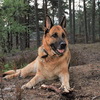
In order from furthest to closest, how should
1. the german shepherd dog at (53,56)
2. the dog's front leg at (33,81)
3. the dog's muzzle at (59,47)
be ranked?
the german shepherd dog at (53,56) < the dog's muzzle at (59,47) < the dog's front leg at (33,81)

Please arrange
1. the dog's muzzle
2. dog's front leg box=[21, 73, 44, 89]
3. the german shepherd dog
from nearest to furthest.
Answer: dog's front leg box=[21, 73, 44, 89], the dog's muzzle, the german shepherd dog

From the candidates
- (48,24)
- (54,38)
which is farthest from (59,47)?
(48,24)

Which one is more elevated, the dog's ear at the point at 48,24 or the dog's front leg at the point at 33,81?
the dog's ear at the point at 48,24

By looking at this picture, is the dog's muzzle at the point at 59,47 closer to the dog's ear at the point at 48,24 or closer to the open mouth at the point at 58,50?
the open mouth at the point at 58,50

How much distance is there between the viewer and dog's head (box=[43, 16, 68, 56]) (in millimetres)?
Answer: 4941

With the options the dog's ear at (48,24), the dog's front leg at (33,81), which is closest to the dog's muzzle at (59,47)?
the dog's ear at (48,24)

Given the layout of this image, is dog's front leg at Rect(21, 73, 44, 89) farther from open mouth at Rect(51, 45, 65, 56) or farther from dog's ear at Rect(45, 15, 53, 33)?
dog's ear at Rect(45, 15, 53, 33)

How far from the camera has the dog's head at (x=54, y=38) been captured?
16.2 ft

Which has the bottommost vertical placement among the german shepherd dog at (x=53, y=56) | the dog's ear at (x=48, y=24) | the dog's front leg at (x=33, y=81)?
the dog's front leg at (x=33, y=81)

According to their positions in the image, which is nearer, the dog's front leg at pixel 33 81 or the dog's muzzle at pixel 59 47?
the dog's front leg at pixel 33 81

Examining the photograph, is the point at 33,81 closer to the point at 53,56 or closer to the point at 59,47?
the point at 53,56

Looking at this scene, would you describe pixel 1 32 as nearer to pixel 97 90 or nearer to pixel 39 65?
pixel 39 65

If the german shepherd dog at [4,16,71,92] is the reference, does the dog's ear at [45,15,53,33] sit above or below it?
above

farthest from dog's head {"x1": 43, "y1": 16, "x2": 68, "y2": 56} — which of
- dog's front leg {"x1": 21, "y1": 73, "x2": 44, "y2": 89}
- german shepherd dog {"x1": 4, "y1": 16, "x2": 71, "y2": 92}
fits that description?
dog's front leg {"x1": 21, "y1": 73, "x2": 44, "y2": 89}
